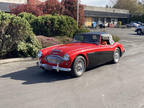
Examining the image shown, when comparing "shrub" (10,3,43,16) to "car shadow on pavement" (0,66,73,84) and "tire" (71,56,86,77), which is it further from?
"tire" (71,56,86,77)

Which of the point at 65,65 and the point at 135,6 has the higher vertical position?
the point at 135,6

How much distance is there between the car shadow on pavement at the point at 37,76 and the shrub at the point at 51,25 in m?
6.89

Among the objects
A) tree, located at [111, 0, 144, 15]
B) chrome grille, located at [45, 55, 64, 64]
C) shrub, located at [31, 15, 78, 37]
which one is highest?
tree, located at [111, 0, 144, 15]

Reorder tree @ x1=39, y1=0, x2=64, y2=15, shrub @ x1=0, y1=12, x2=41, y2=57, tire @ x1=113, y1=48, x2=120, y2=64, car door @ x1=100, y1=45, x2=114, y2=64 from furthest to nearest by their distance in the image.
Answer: tree @ x1=39, y1=0, x2=64, y2=15 < shrub @ x1=0, y1=12, x2=41, y2=57 < tire @ x1=113, y1=48, x2=120, y2=64 < car door @ x1=100, y1=45, x2=114, y2=64

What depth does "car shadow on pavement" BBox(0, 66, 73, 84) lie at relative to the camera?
630cm

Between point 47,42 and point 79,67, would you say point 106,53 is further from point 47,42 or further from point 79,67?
point 47,42

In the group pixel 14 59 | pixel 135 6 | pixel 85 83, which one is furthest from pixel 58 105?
pixel 135 6

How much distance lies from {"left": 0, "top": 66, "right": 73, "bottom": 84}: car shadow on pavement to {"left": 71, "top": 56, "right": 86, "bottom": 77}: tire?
Answer: 0.28 metres

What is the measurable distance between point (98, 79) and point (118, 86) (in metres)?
0.88

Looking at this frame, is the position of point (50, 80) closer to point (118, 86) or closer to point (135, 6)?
point (118, 86)

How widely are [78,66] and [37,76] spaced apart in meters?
1.52

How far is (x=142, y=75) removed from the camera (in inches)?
270

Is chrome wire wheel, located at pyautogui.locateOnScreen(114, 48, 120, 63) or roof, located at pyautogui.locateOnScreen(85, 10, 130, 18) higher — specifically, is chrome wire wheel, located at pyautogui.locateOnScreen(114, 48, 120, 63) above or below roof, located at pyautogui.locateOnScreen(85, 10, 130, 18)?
below

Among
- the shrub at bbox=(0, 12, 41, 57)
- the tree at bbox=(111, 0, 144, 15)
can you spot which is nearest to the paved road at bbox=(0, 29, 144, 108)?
the shrub at bbox=(0, 12, 41, 57)
